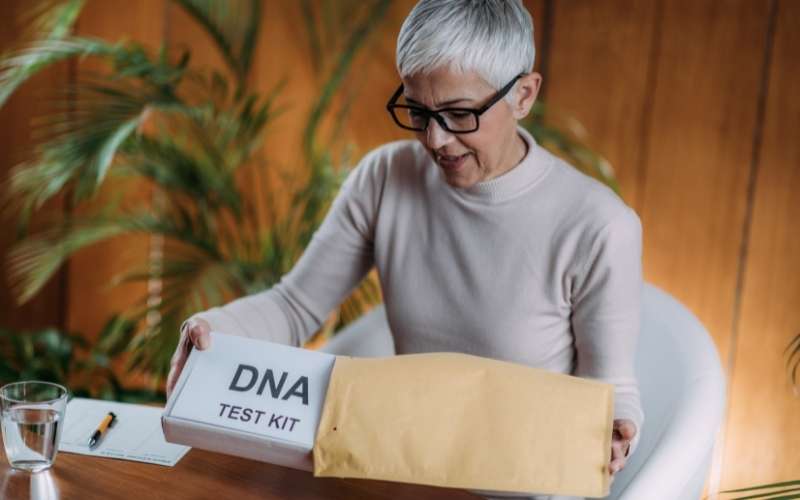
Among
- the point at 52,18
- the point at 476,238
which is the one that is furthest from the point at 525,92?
the point at 52,18

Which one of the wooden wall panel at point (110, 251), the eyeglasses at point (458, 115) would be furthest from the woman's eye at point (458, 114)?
the wooden wall panel at point (110, 251)

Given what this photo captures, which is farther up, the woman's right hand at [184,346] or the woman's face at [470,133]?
the woman's face at [470,133]

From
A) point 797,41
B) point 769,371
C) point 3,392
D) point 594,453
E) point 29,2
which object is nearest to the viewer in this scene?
point 594,453

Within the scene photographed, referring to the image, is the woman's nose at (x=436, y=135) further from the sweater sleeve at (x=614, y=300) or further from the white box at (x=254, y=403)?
the white box at (x=254, y=403)

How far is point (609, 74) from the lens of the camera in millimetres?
2346

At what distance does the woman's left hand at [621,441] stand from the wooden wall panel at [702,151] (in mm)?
1261

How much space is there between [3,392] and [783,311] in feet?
6.15

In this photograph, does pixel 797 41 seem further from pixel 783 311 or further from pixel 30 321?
pixel 30 321

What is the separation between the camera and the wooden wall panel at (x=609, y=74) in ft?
7.53

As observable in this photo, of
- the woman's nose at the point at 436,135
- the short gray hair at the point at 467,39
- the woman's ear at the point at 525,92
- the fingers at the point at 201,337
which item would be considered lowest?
the fingers at the point at 201,337

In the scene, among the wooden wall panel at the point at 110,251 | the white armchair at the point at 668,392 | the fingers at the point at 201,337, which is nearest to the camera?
the fingers at the point at 201,337

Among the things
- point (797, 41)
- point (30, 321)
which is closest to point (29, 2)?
point (30, 321)

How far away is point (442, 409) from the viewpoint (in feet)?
3.22

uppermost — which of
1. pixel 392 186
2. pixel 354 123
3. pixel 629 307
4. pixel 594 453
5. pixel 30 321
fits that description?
pixel 354 123
